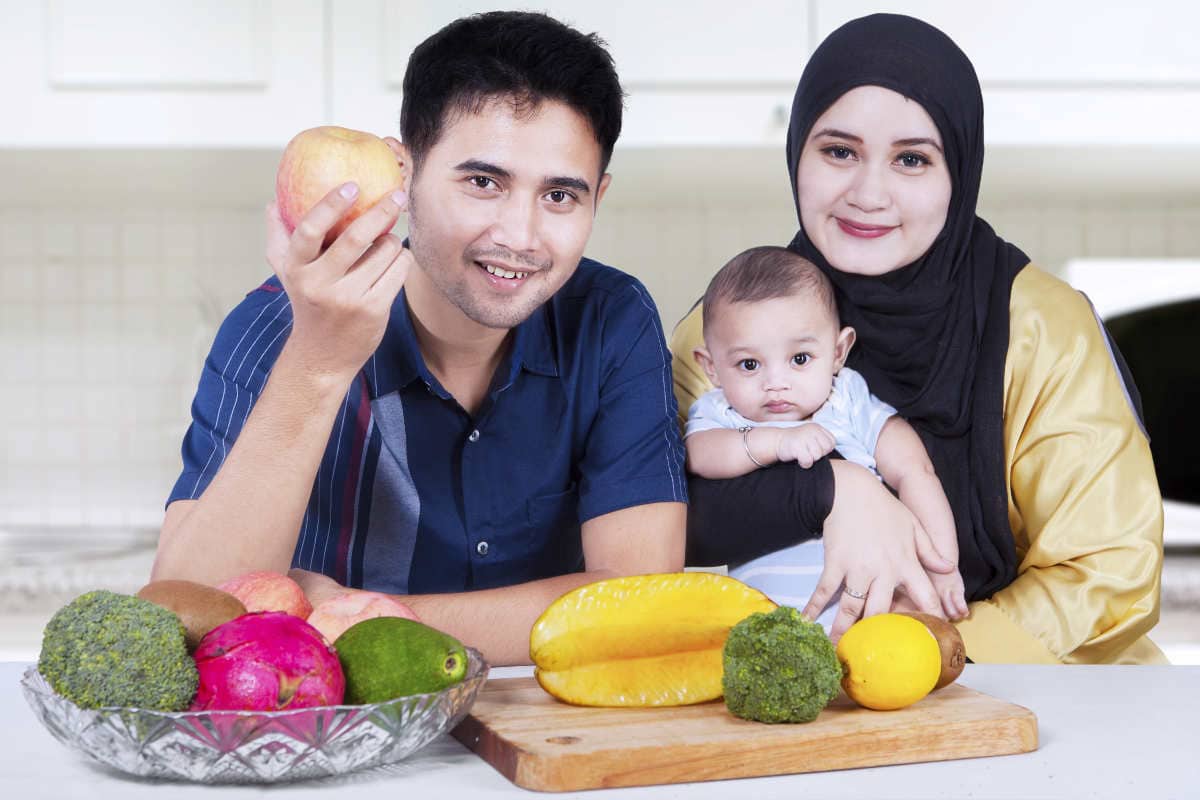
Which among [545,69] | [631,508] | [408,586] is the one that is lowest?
[408,586]

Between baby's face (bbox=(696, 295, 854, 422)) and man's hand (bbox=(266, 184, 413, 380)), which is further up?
man's hand (bbox=(266, 184, 413, 380))

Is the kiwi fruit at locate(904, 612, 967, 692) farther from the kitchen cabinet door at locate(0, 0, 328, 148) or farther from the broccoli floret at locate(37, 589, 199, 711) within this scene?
Answer: the kitchen cabinet door at locate(0, 0, 328, 148)

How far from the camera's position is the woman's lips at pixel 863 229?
1604 millimetres

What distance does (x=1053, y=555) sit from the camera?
150 cm

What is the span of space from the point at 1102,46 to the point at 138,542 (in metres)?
2.25

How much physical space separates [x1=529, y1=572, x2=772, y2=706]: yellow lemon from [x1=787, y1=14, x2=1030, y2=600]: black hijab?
61 centimetres

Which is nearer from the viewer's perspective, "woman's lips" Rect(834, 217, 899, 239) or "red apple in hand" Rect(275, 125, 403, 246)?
"red apple in hand" Rect(275, 125, 403, 246)

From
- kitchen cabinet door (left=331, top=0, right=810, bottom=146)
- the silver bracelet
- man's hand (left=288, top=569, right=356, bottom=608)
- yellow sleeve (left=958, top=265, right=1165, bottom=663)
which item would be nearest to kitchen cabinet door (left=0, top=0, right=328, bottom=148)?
kitchen cabinet door (left=331, top=0, right=810, bottom=146)

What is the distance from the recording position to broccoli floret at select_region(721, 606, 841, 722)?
90 cm

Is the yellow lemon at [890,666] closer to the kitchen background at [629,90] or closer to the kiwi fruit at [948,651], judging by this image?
the kiwi fruit at [948,651]

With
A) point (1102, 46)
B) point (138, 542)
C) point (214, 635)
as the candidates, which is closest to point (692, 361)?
point (214, 635)

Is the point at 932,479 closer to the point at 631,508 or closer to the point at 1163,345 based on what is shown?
the point at 631,508

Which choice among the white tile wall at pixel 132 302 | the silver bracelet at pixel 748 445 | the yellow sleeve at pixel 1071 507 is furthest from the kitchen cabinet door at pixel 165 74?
the yellow sleeve at pixel 1071 507

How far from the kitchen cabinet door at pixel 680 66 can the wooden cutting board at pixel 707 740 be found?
165 centimetres
